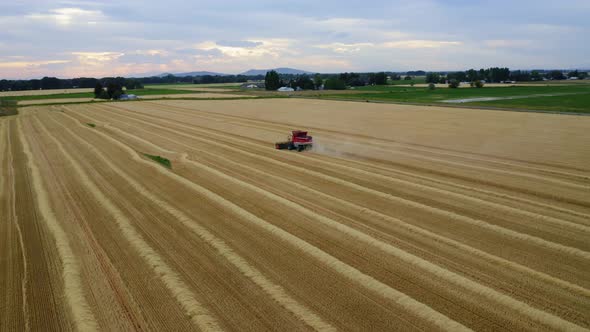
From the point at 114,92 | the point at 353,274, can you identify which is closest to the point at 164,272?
the point at 353,274

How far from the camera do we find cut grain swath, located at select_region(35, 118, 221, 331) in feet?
29.8

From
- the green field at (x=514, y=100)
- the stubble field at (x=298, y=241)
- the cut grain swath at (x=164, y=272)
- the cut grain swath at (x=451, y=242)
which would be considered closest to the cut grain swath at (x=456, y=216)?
the stubble field at (x=298, y=241)

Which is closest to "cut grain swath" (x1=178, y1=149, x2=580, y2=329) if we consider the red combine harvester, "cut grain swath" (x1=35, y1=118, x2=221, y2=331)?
"cut grain swath" (x1=35, y1=118, x2=221, y2=331)

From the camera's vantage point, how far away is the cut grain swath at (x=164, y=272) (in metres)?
9.09

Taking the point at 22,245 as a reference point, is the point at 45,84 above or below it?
above

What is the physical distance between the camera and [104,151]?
3030cm

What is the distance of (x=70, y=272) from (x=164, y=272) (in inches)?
100

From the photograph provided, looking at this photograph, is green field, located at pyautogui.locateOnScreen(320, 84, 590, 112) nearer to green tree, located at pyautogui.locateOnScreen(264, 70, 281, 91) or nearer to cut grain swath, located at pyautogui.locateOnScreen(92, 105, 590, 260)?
green tree, located at pyautogui.locateOnScreen(264, 70, 281, 91)

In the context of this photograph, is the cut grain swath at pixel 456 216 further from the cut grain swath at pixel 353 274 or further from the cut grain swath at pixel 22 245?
the cut grain swath at pixel 22 245

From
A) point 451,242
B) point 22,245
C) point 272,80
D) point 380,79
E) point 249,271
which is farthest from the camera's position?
point 380,79

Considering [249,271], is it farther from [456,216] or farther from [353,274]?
[456,216]

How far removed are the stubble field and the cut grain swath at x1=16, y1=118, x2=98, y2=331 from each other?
0.06 metres

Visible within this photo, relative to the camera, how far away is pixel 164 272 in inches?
443

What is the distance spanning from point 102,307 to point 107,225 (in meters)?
5.92
